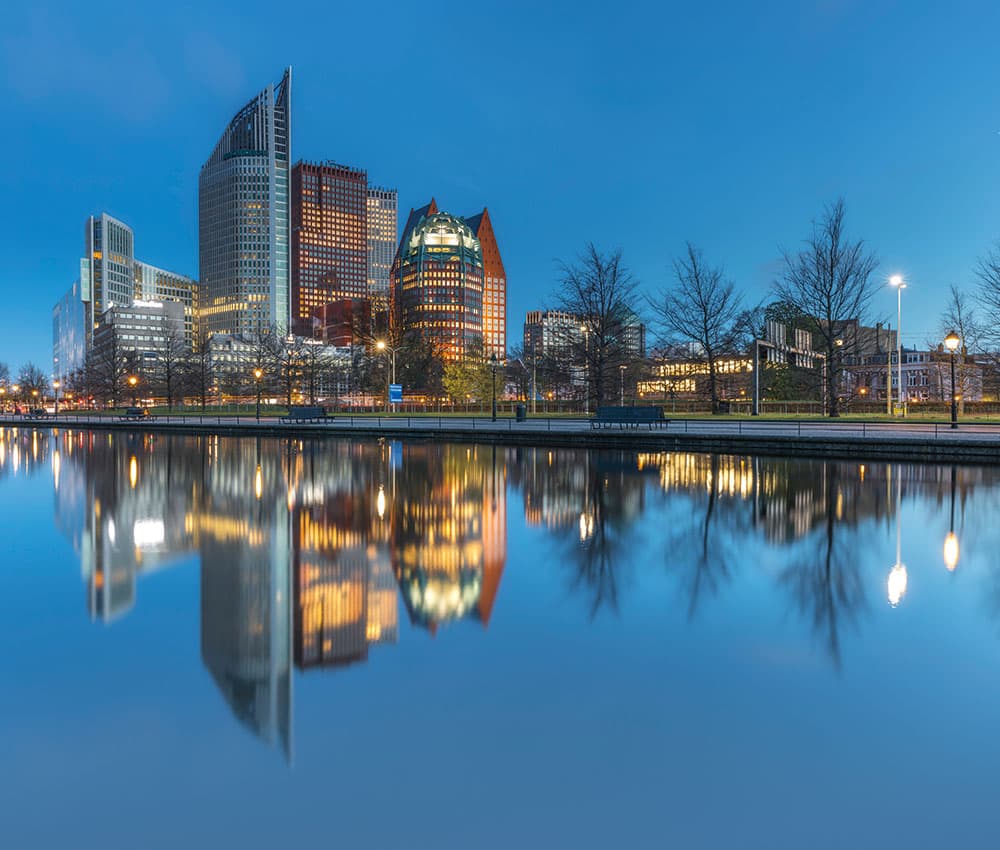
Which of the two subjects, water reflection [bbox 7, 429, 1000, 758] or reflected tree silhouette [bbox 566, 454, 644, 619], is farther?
reflected tree silhouette [bbox 566, 454, 644, 619]

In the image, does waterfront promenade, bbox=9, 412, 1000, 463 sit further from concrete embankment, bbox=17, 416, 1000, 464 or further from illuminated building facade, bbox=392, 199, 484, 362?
illuminated building facade, bbox=392, 199, 484, 362

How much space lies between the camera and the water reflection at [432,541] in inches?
238

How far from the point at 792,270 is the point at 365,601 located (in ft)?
144

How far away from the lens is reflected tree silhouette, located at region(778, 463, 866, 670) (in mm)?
6095

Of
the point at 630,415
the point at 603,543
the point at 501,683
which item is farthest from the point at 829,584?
the point at 630,415

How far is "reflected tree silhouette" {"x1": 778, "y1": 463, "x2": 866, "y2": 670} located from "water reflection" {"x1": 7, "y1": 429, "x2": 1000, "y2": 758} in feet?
0.10

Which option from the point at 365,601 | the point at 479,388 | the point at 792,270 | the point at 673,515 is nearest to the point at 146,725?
the point at 365,601

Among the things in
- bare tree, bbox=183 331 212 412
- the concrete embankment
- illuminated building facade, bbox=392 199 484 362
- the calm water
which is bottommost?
the calm water

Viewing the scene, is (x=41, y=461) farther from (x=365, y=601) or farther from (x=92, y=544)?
(x=365, y=601)

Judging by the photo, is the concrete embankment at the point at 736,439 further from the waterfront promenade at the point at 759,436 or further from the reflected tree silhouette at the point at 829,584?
the reflected tree silhouette at the point at 829,584

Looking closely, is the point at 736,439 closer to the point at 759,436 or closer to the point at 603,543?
the point at 759,436

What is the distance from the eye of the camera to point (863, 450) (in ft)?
74.7

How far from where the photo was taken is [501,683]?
191 inches

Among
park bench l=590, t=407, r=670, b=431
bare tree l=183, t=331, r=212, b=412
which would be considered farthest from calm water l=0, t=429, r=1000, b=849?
bare tree l=183, t=331, r=212, b=412
